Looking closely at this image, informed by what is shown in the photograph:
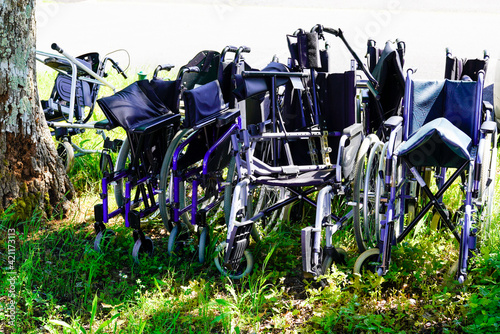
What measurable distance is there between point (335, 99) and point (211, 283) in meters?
1.61

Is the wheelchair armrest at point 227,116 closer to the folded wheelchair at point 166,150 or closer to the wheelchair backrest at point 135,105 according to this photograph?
the folded wheelchair at point 166,150

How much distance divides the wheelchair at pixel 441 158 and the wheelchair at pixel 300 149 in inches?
11.6

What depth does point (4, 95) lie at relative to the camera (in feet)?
14.5

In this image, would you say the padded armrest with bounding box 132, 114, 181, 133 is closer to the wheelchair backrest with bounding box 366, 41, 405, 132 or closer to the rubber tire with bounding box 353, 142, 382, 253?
the rubber tire with bounding box 353, 142, 382, 253

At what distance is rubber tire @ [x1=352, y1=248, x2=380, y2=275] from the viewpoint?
3691mm

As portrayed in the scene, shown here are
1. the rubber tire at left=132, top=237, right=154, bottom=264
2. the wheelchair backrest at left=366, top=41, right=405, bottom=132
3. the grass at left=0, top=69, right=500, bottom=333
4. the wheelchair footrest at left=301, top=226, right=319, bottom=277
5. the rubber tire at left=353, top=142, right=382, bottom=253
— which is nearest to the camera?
the grass at left=0, top=69, right=500, bottom=333

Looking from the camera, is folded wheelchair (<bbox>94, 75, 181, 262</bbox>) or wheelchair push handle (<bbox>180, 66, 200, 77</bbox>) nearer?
folded wheelchair (<bbox>94, 75, 181, 262</bbox>)

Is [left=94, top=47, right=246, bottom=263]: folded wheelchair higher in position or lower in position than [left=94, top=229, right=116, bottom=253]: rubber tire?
higher

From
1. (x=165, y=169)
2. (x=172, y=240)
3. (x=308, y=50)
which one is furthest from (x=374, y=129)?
(x=172, y=240)

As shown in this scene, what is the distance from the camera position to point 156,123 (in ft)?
13.1

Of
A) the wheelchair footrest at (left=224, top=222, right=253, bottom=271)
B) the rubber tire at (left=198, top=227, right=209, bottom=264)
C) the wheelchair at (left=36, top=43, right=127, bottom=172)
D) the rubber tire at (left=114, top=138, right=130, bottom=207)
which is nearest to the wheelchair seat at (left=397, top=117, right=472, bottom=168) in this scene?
the wheelchair footrest at (left=224, top=222, right=253, bottom=271)

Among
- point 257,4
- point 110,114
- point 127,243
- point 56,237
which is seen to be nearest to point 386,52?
point 110,114

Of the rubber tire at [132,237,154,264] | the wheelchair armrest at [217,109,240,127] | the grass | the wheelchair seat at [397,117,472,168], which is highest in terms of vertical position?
the wheelchair armrest at [217,109,240,127]

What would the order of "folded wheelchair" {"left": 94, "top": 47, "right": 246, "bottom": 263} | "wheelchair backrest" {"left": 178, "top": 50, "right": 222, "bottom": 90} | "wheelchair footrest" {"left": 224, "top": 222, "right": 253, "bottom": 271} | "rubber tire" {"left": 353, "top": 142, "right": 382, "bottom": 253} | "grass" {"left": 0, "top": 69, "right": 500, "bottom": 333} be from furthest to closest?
"wheelchair backrest" {"left": 178, "top": 50, "right": 222, "bottom": 90}, "folded wheelchair" {"left": 94, "top": 47, "right": 246, "bottom": 263}, "rubber tire" {"left": 353, "top": 142, "right": 382, "bottom": 253}, "wheelchair footrest" {"left": 224, "top": 222, "right": 253, "bottom": 271}, "grass" {"left": 0, "top": 69, "right": 500, "bottom": 333}
